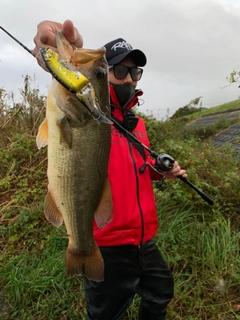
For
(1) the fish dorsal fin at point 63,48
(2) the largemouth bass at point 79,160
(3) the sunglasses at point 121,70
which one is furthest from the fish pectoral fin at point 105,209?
(3) the sunglasses at point 121,70

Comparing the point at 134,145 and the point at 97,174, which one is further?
the point at 134,145

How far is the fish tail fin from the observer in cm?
209

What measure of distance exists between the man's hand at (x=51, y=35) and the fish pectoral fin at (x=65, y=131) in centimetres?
34

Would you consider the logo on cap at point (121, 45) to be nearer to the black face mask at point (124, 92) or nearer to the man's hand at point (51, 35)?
the black face mask at point (124, 92)

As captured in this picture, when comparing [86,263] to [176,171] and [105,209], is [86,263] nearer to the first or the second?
[105,209]

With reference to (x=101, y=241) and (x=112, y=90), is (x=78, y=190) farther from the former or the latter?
(x=112, y=90)

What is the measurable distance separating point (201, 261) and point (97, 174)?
7.40ft

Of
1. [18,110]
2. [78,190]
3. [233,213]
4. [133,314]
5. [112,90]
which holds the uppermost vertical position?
[18,110]

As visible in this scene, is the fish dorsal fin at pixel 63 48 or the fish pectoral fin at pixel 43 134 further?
the fish pectoral fin at pixel 43 134

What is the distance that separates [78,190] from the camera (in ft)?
6.27

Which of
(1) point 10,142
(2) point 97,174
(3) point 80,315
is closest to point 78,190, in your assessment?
(2) point 97,174

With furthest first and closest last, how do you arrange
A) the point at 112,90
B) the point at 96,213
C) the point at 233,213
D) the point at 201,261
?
the point at 233,213, the point at 201,261, the point at 112,90, the point at 96,213

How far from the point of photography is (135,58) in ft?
8.52

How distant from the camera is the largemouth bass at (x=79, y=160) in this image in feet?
5.65
